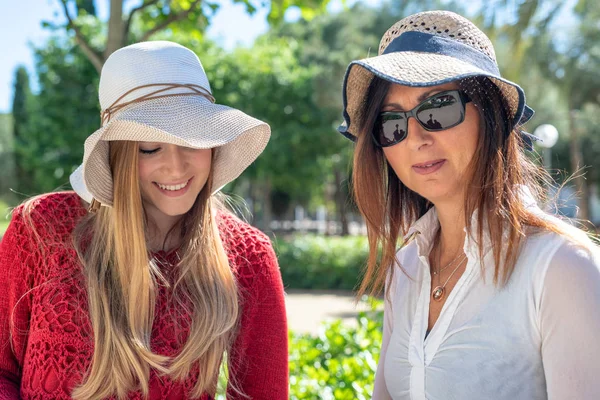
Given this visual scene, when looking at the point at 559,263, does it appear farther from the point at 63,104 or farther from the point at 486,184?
the point at 63,104

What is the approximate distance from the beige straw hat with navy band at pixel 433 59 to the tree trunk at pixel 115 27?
2371mm

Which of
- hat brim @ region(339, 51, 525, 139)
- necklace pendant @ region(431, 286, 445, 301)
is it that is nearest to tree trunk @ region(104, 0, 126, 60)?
hat brim @ region(339, 51, 525, 139)

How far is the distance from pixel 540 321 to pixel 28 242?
155 centimetres

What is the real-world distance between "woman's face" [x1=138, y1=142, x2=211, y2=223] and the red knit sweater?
8.1 inches

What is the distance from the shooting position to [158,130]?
1.87 meters

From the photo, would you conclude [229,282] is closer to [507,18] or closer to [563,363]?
[563,363]

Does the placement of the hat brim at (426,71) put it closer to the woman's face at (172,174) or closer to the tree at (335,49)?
the woman's face at (172,174)

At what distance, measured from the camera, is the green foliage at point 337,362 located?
116 inches

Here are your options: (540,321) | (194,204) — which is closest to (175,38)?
(194,204)

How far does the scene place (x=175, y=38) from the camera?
1622cm

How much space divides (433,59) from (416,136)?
218 millimetres

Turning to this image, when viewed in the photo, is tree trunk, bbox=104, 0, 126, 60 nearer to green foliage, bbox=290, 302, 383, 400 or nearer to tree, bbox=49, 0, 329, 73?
tree, bbox=49, 0, 329, 73

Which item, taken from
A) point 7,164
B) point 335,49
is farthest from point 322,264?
point 7,164

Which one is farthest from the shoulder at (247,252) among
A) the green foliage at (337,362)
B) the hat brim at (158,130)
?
the green foliage at (337,362)
